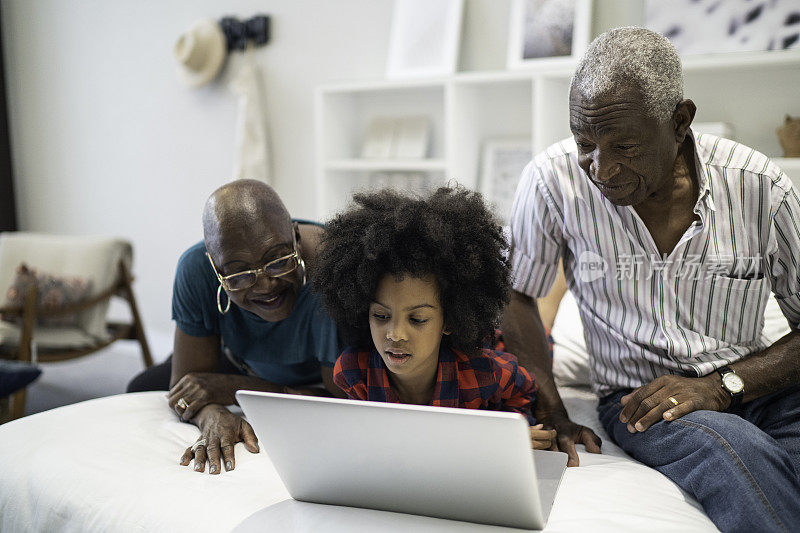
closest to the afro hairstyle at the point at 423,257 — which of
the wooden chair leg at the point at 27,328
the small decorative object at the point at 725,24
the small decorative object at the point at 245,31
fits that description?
the small decorative object at the point at 725,24

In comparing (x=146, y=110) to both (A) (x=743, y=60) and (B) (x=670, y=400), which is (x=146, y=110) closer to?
(A) (x=743, y=60)

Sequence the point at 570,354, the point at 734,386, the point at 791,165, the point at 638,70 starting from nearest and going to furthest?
1. the point at 638,70
2. the point at 734,386
3. the point at 570,354
4. the point at 791,165

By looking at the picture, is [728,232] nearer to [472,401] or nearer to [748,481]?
[748,481]

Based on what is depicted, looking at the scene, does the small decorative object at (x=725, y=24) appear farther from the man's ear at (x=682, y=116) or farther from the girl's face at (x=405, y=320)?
the girl's face at (x=405, y=320)

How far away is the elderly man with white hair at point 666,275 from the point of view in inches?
56.9

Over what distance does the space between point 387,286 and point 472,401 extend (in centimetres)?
31

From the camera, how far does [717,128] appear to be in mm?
2719

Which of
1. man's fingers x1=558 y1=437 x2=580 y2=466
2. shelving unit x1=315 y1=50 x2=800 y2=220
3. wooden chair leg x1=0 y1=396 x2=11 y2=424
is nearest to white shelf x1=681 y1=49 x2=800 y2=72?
shelving unit x1=315 y1=50 x2=800 y2=220

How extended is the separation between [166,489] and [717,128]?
2.25 meters

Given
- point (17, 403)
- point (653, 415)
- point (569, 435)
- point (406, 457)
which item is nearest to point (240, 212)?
point (406, 457)

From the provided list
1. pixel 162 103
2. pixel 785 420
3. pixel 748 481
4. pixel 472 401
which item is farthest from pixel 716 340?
pixel 162 103

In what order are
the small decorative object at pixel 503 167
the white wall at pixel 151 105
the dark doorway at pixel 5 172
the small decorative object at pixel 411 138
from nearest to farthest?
the small decorative object at pixel 503 167, the small decorative object at pixel 411 138, the white wall at pixel 151 105, the dark doorway at pixel 5 172

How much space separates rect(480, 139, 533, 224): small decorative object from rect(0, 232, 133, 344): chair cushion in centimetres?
188

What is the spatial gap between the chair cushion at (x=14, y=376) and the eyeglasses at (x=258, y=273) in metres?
1.72
